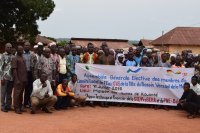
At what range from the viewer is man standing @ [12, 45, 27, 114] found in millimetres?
9992

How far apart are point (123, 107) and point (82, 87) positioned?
1345mm

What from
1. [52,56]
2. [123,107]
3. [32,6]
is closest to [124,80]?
[123,107]

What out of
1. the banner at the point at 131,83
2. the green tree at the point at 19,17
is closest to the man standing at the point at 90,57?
the banner at the point at 131,83

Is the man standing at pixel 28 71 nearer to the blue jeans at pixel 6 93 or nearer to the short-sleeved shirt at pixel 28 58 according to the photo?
the short-sleeved shirt at pixel 28 58

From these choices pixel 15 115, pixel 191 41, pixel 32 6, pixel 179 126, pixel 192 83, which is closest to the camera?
pixel 179 126

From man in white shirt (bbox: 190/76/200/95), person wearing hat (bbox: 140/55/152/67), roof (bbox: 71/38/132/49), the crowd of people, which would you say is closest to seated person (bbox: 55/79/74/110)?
the crowd of people

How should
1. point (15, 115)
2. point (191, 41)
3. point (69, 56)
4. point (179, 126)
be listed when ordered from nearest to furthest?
1. point (179, 126)
2. point (15, 115)
3. point (69, 56)
4. point (191, 41)

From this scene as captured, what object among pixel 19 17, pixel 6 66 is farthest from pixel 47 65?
pixel 19 17

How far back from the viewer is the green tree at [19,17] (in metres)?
32.5

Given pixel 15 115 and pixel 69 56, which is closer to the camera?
pixel 15 115

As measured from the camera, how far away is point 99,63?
474 inches

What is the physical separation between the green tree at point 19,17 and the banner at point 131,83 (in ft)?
70.2

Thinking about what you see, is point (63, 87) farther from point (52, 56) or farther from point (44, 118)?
point (44, 118)

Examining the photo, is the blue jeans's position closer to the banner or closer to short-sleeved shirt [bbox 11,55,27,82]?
short-sleeved shirt [bbox 11,55,27,82]
